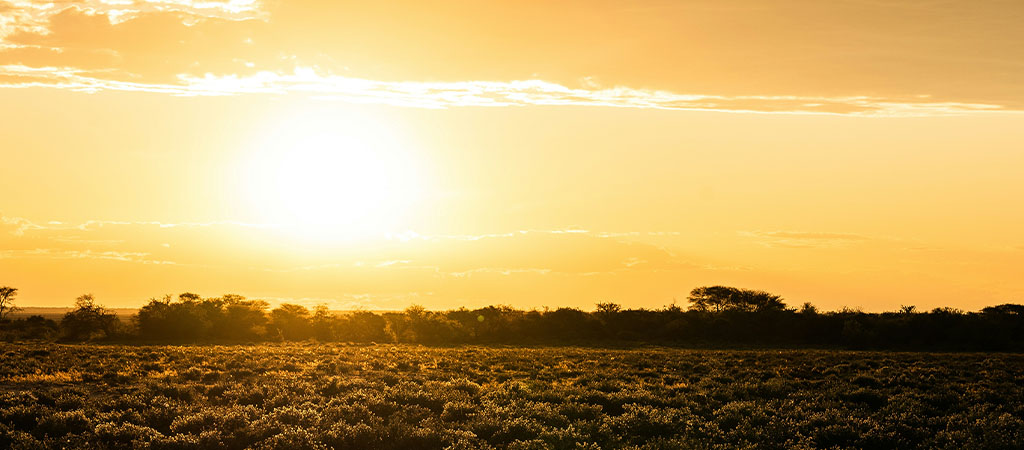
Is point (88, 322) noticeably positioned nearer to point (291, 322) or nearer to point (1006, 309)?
point (291, 322)

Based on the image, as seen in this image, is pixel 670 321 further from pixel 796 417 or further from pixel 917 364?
pixel 796 417

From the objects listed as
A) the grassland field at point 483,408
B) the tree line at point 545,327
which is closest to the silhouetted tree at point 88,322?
the tree line at point 545,327

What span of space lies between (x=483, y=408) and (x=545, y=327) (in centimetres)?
5544

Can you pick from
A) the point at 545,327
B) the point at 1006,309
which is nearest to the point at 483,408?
the point at 545,327

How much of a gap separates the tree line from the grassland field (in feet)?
114

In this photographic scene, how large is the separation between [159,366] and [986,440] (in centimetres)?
3306

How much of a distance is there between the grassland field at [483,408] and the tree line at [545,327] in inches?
1368

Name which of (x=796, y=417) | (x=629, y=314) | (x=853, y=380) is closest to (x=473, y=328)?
(x=629, y=314)

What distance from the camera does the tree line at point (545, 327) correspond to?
228 ft

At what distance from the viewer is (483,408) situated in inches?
880

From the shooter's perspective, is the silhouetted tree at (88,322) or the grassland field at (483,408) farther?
the silhouetted tree at (88,322)

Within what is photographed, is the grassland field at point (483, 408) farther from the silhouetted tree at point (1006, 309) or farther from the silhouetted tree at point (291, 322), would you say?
the silhouetted tree at point (1006, 309)

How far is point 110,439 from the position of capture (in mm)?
17703

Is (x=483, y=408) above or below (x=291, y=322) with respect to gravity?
below
